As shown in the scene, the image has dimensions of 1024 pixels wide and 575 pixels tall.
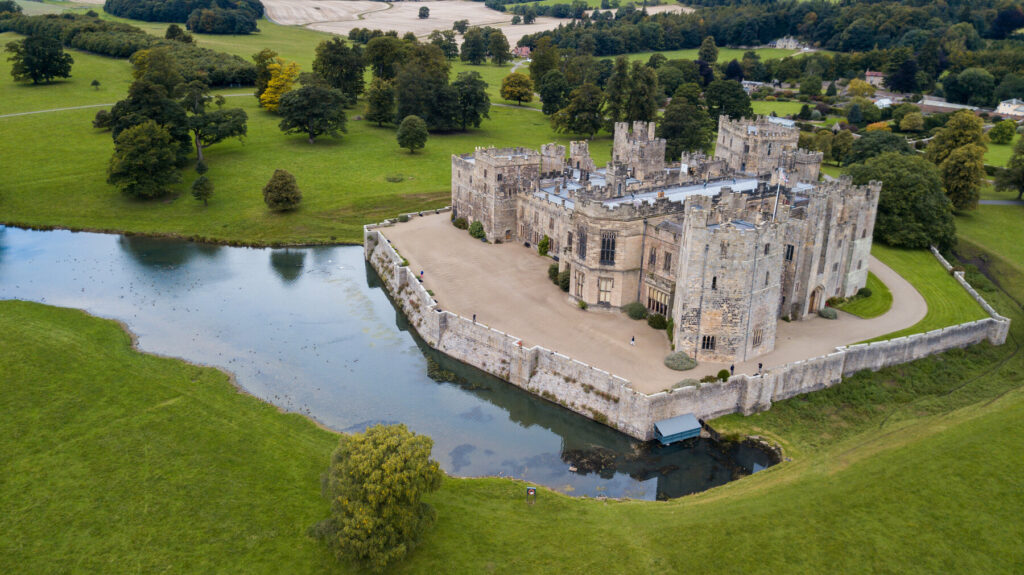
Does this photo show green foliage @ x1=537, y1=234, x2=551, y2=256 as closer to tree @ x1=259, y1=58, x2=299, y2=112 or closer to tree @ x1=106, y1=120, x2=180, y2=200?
tree @ x1=106, y1=120, x2=180, y2=200

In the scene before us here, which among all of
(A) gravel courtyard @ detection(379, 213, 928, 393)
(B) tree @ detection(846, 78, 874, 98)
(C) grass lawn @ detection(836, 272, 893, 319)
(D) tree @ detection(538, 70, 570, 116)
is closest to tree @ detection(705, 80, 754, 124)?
(D) tree @ detection(538, 70, 570, 116)

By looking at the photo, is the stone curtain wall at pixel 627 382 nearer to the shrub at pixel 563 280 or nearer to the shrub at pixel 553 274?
the shrub at pixel 563 280

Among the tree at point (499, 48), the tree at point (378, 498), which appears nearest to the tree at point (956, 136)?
the tree at point (378, 498)

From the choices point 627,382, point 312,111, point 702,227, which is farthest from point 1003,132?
point 312,111

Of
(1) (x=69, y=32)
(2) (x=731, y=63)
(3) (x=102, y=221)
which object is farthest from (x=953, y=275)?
(1) (x=69, y=32)

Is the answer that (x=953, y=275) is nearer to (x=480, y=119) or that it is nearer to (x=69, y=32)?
(x=480, y=119)

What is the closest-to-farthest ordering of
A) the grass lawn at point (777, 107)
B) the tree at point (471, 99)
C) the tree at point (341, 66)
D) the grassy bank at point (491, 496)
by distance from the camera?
the grassy bank at point (491, 496)
the tree at point (471, 99)
the tree at point (341, 66)
the grass lawn at point (777, 107)

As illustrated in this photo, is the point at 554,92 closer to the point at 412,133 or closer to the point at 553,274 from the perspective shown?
the point at 412,133
